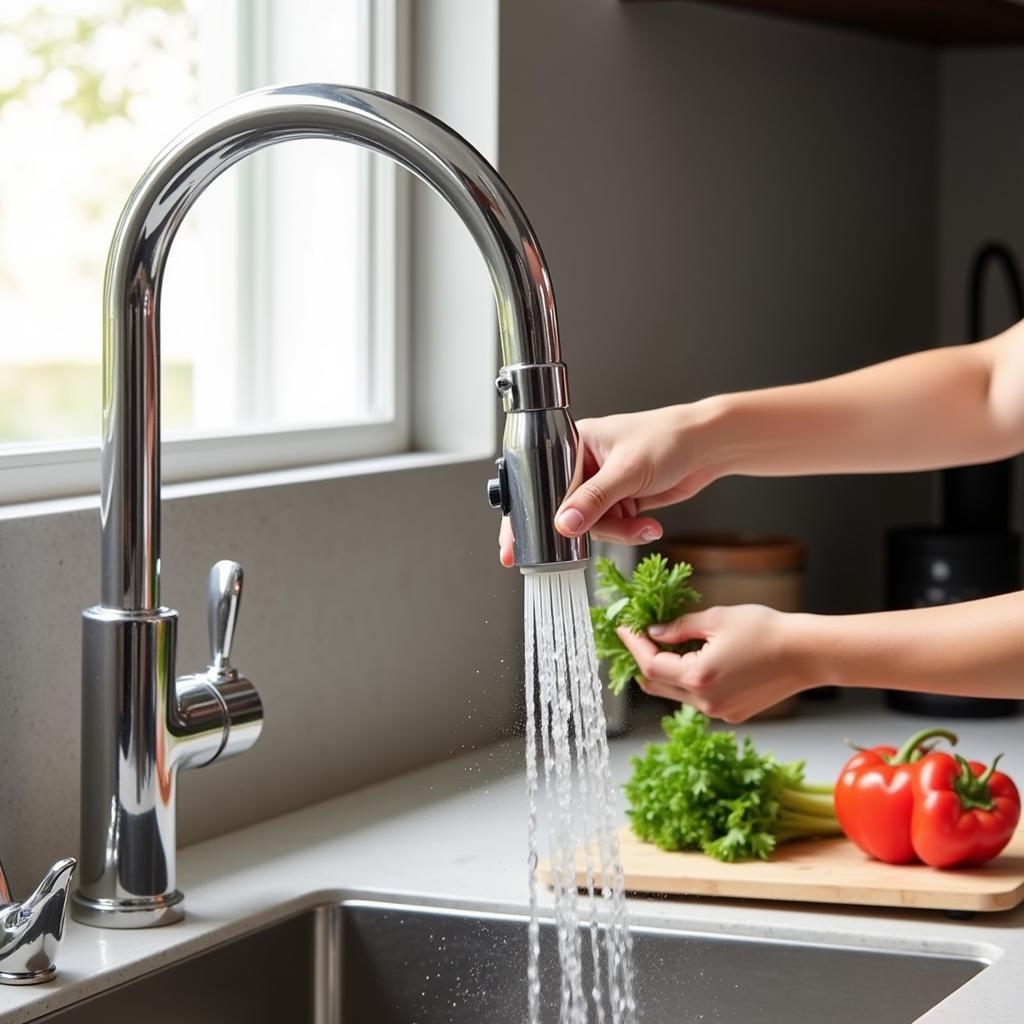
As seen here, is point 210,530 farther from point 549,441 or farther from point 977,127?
point 977,127

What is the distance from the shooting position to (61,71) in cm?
147

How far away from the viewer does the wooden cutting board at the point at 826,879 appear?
1.23m

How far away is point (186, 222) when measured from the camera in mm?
1630

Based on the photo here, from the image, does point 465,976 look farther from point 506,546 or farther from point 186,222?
point 186,222

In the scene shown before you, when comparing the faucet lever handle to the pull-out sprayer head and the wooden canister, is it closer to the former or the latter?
the pull-out sprayer head

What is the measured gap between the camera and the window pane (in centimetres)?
148

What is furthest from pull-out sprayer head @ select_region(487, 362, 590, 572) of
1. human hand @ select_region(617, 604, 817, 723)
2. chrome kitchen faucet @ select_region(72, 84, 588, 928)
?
human hand @ select_region(617, 604, 817, 723)

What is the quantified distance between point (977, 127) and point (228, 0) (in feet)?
4.43

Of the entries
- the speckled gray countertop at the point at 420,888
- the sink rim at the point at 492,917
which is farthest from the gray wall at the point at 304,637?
the sink rim at the point at 492,917

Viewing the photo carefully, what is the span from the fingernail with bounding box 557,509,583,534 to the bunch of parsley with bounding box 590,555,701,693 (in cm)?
33

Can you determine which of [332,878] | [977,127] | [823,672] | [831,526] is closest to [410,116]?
[823,672]

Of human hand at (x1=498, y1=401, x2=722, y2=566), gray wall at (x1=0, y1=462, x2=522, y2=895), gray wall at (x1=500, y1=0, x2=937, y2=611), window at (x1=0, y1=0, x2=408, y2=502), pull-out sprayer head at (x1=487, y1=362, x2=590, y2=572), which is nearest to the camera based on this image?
pull-out sprayer head at (x1=487, y1=362, x2=590, y2=572)

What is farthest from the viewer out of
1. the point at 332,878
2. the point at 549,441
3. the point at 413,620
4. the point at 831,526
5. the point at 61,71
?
the point at 831,526

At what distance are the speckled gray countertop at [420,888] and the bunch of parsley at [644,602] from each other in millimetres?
180
